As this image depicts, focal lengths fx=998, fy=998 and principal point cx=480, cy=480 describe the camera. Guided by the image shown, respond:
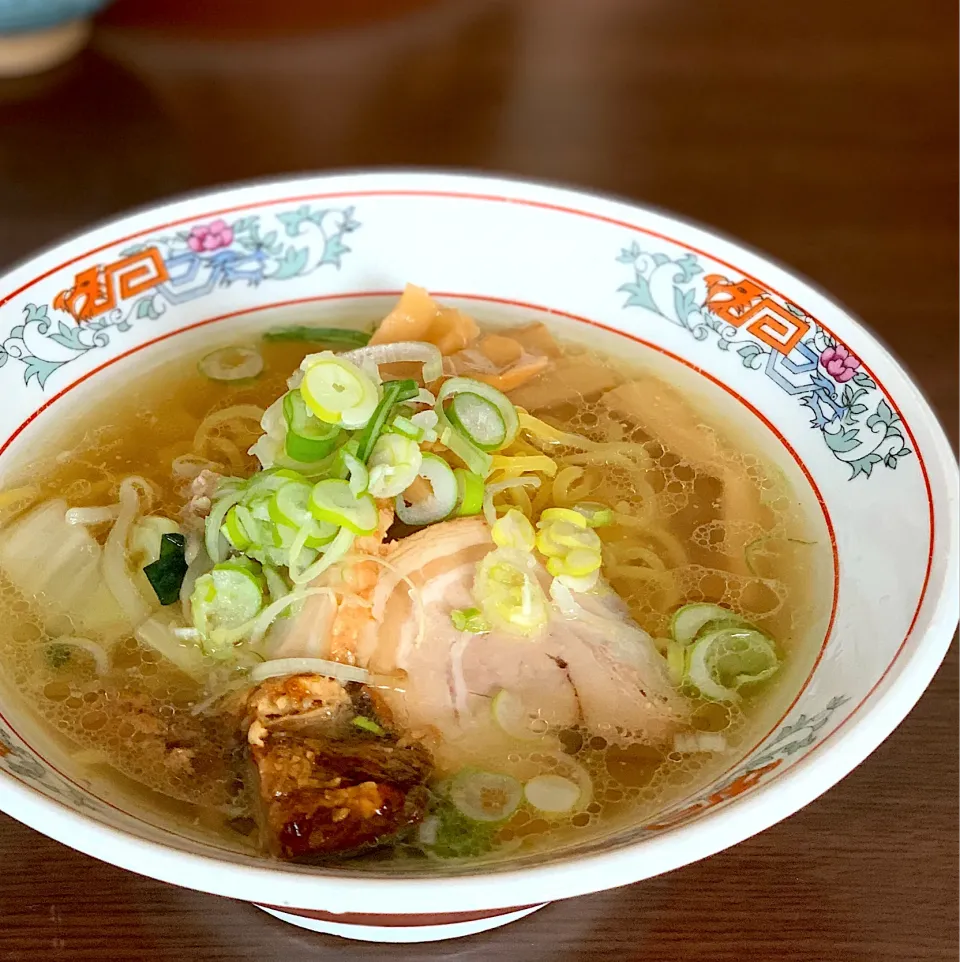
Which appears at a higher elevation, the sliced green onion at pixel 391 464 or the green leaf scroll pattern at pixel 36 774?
the sliced green onion at pixel 391 464

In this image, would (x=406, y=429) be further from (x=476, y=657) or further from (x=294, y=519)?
(x=476, y=657)

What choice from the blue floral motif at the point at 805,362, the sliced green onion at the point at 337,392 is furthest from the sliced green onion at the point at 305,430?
the blue floral motif at the point at 805,362

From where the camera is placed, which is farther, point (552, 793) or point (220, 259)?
point (220, 259)

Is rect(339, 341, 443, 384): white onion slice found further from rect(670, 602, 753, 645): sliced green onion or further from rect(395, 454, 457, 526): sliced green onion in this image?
rect(670, 602, 753, 645): sliced green onion

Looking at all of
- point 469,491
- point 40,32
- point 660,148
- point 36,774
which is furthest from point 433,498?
point 40,32

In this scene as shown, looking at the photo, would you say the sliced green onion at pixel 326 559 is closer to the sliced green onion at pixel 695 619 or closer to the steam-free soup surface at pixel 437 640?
the steam-free soup surface at pixel 437 640

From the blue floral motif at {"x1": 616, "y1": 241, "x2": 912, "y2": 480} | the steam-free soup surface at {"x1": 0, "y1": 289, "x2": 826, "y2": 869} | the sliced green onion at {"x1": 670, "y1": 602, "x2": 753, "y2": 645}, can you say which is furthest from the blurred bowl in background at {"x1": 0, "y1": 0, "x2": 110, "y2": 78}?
the sliced green onion at {"x1": 670, "y1": 602, "x2": 753, "y2": 645}
